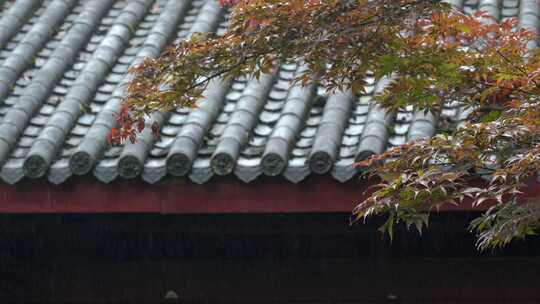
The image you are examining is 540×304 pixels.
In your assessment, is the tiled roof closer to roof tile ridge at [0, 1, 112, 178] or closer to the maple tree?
roof tile ridge at [0, 1, 112, 178]

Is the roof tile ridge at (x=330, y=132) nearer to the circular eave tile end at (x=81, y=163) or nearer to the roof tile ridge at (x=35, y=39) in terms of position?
the circular eave tile end at (x=81, y=163)

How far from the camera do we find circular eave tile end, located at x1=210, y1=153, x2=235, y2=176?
3.91 meters

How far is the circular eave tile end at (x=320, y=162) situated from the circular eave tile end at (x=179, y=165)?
0.48 meters

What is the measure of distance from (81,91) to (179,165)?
1.16 m

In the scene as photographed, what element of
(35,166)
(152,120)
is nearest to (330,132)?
(152,120)

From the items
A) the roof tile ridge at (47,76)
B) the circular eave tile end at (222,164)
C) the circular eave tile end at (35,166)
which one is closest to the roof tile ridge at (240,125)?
the circular eave tile end at (222,164)

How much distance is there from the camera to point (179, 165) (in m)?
3.96

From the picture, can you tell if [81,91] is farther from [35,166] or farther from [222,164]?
[222,164]

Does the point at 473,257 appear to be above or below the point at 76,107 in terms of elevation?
below

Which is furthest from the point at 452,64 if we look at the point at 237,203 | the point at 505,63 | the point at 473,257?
the point at 473,257

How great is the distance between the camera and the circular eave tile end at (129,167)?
156 inches

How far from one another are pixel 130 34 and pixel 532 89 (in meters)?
3.24

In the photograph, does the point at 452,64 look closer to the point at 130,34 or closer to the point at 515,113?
the point at 515,113

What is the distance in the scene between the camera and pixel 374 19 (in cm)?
310
